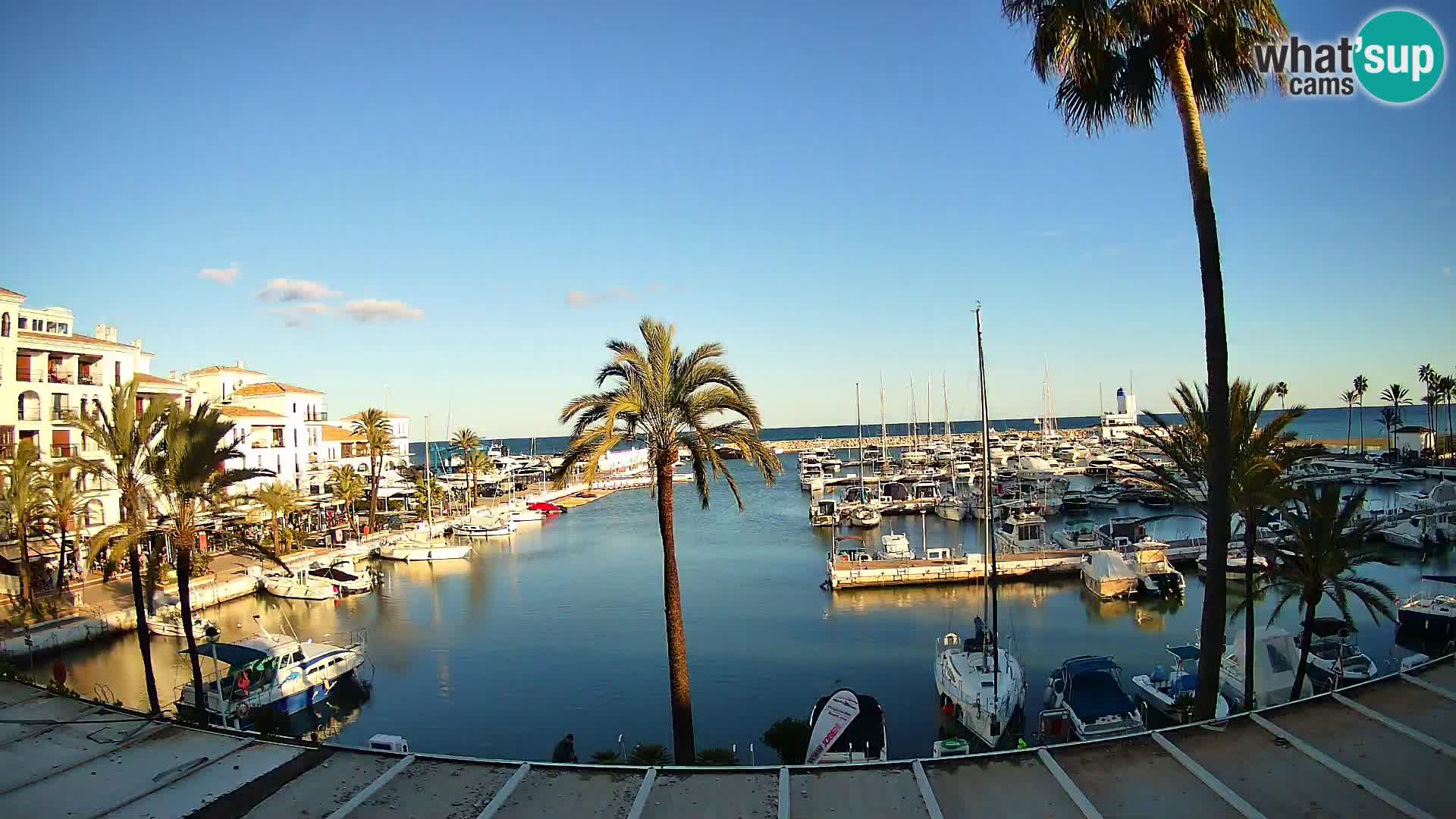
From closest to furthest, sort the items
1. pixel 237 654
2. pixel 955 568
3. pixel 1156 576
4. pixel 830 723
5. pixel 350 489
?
pixel 830 723, pixel 237 654, pixel 1156 576, pixel 955 568, pixel 350 489

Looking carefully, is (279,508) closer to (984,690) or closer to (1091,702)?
(984,690)

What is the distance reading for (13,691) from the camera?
40.6 ft

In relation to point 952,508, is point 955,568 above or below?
below

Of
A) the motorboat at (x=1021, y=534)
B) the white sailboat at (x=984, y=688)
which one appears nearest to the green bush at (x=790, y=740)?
the white sailboat at (x=984, y=688)

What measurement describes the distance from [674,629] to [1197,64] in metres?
12.7

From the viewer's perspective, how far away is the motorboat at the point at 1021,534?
158 feet

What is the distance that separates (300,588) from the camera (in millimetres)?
39844

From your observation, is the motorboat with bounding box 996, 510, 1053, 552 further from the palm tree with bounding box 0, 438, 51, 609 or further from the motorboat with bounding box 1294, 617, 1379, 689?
the palm tree with bounding box 0, 438, 51, 609

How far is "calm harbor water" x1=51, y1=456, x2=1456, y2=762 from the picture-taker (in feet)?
75.9

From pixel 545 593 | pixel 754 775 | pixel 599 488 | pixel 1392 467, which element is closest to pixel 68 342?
pixel 545 593

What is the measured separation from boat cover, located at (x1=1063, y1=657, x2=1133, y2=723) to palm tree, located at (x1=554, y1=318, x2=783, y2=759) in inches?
414

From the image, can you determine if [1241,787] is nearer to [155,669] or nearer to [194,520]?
[194,520]

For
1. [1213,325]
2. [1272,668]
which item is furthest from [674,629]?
[1272,668]

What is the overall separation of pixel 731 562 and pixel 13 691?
39.6 meters
